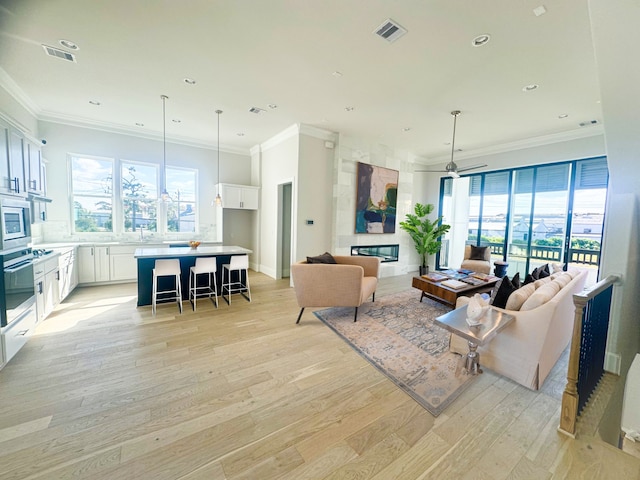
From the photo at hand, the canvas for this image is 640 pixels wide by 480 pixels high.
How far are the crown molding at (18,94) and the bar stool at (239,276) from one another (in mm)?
3858

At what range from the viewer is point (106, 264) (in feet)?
16.4

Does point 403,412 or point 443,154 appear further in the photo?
point 443,154

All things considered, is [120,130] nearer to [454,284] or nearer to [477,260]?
[454,284]

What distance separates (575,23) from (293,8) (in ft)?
8.40

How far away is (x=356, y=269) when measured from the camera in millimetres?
3404

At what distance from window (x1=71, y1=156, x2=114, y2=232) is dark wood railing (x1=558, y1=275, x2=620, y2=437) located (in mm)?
7408

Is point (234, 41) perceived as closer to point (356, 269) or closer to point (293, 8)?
point (293, 8)

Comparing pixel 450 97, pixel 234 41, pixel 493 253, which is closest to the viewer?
pixel 234 41

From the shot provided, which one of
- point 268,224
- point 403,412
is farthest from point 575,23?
point 268,224

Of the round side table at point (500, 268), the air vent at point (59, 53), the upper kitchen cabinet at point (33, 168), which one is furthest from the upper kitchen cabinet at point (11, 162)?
the round side table at point (500, 268)

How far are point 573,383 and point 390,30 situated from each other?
3336 mm

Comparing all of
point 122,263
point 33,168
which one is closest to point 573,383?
point 33,168

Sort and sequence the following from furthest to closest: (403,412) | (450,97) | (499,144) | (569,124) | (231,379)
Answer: (499,144) < (569,124) < (450,97) < (231,379) < (403,412)

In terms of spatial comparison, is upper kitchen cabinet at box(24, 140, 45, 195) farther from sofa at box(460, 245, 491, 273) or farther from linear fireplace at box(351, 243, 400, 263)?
sofa at box(460, 245, 491, 273)
